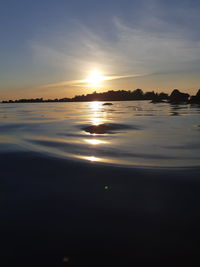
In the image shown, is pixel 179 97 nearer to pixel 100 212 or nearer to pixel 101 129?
pixel 101 129

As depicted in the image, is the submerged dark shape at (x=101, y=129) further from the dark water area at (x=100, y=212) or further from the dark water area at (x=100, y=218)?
the dark water area at (x=100, y=218)

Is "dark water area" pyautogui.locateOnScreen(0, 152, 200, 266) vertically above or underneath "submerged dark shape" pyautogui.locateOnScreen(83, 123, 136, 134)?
above

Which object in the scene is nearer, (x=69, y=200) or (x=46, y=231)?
(x=46, y=231)

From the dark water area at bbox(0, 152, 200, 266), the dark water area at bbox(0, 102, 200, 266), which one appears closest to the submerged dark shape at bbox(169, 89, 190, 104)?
the dark water area at bbox(0, 102, 200, 266)

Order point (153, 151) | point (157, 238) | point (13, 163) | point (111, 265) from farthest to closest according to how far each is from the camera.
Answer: point (153, 151), point (13, 163), point (157, 238), point (111, 265)

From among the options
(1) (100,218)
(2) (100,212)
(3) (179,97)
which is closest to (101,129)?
(2) (100,212)

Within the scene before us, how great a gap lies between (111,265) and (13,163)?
247 inches

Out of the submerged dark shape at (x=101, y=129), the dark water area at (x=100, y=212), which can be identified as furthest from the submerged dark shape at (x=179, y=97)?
the dark water area at (x=100, y=212)

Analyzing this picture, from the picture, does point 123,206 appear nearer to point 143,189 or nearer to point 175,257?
point 143,189

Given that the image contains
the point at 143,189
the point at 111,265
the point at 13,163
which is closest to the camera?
the point at 111,265

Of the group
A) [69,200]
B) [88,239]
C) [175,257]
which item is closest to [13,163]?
[69,200]

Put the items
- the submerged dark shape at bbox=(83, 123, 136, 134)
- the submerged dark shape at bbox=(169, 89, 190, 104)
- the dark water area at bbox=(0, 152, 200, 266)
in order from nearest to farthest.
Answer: the dark water area at bbox=(0, 152, 200, 266) → the submerged dark shape at bbox=(83, 123, 136, 134) → the submerged dark shape at bbox=(169, 89, 190, 104)

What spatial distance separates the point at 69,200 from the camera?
5375mm

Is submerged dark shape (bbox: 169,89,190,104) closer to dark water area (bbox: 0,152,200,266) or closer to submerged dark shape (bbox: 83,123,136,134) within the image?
submerged dark shape (bbox: 83,123,136,134)
